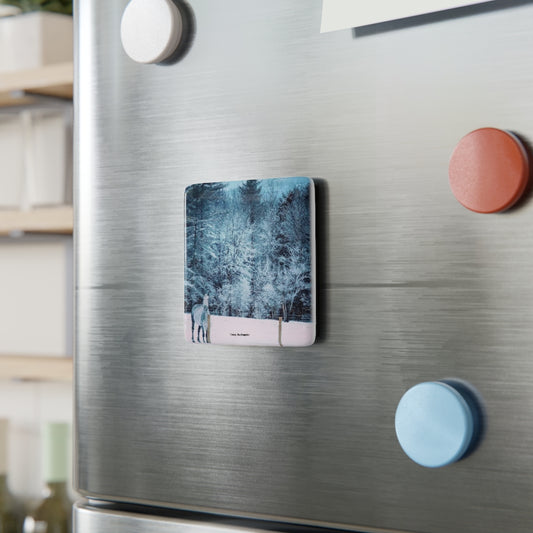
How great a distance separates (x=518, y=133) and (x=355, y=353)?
14 centimetres

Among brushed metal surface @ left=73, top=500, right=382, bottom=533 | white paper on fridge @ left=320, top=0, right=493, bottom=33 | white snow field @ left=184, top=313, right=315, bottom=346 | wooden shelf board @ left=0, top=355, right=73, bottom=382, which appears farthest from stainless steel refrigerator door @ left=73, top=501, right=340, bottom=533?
wooden shelf board @ left=0, top=355, right=73, bottom=382

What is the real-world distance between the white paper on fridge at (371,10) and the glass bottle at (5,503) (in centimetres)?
120

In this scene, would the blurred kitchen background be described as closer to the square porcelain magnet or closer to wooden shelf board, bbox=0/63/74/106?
wooden shelf board, bbox=0/63/74/106

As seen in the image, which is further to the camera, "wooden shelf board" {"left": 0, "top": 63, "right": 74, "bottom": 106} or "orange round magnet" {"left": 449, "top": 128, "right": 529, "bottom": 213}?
"wooden shelf board" {"left": 0, "top": 63, "right": 74, "bottom": 106}

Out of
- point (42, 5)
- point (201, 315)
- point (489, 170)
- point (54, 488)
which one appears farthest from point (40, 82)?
point (489, 170)

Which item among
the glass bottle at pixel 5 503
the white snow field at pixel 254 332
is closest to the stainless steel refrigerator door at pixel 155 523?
the white snow field at pixel 254 332

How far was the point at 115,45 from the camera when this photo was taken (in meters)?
0.50

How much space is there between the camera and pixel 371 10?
0.41 meters

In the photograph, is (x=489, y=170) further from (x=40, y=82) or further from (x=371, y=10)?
(x=40, y=82)

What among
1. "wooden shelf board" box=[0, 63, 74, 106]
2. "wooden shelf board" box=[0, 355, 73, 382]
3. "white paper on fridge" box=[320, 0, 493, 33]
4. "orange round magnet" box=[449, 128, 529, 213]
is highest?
"wooden shelf board" box=[0, 63, 74, 106]

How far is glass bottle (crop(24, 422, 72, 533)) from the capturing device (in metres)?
1.31

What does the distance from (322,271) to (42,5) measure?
42.9 inches

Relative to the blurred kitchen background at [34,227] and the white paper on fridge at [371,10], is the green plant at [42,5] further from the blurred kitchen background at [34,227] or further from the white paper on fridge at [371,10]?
the white paper on fridge at [371,10]

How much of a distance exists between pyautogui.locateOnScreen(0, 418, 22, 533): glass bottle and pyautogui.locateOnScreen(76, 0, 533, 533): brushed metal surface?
0.98 meters
